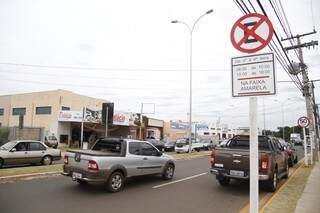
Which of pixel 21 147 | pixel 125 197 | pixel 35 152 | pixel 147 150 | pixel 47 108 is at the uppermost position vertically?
pixel 47 108

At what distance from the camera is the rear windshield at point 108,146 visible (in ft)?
38.2

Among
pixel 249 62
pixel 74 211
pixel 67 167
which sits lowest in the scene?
pixel 74 211

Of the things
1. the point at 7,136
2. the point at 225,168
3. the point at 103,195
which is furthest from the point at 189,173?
the point at 7,136

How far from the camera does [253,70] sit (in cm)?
498

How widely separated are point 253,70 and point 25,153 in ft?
50.7

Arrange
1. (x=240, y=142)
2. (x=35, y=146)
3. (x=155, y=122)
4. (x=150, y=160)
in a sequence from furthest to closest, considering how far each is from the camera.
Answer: (x=155, y=122) < (x=35, y=146) < (x=240, y=142) < (x=150, y=160)

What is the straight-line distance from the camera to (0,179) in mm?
12086

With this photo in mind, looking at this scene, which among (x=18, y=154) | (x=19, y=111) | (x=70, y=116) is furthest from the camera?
(x=19, y=111)

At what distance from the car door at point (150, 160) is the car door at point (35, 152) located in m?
8.19

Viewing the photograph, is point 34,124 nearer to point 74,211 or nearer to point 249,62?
point 74,211

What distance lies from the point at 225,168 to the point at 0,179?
26.1ft

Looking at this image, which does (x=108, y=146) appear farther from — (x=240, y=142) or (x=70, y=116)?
(x=70, y=116)

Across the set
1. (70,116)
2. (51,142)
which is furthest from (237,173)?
(70,116)

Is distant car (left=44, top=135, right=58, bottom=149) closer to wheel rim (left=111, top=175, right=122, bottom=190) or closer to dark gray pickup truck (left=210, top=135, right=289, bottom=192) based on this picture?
dark gray pickup truck (left=210, top=135, right=289, bottom=192)
